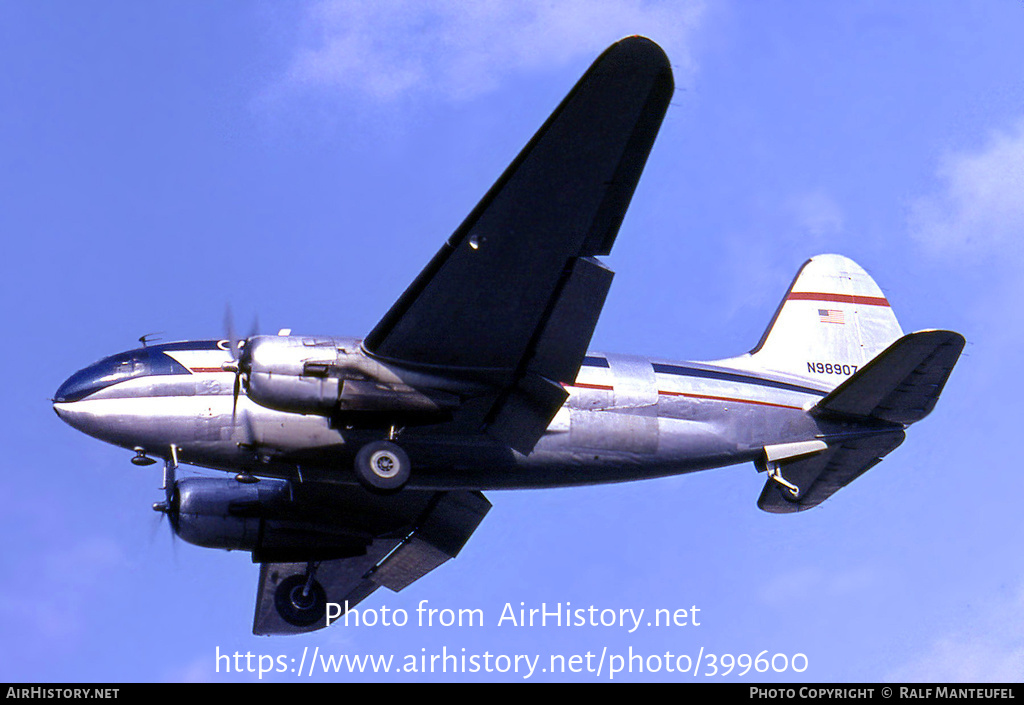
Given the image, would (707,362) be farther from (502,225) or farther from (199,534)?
(199,534)

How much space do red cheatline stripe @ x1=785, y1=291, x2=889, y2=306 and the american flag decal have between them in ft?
0.79

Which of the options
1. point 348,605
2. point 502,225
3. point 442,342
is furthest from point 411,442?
point 348,605

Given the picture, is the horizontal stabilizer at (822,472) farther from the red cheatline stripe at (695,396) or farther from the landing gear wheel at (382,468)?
the landing gear wheel at (382,468)

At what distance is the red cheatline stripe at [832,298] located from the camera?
22.7 metres

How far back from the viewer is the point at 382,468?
16703mm

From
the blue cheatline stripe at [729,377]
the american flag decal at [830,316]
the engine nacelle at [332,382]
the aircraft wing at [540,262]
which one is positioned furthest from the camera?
the american flag decal at [830,316]

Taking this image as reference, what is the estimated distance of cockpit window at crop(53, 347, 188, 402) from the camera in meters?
17.6

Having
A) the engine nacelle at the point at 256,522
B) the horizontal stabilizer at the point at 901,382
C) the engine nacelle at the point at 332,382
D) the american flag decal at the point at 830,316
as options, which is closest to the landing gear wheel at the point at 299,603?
the engine nacelle at the point at 256,522

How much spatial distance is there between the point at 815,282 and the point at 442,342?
354 inches

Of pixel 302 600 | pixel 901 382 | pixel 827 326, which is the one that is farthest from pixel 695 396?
pixel 302 600

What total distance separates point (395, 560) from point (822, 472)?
7.49 metres

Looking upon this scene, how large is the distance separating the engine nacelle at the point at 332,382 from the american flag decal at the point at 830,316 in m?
8.20

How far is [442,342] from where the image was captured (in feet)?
55.7

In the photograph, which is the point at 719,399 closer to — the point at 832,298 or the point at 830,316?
the point at 830,316
